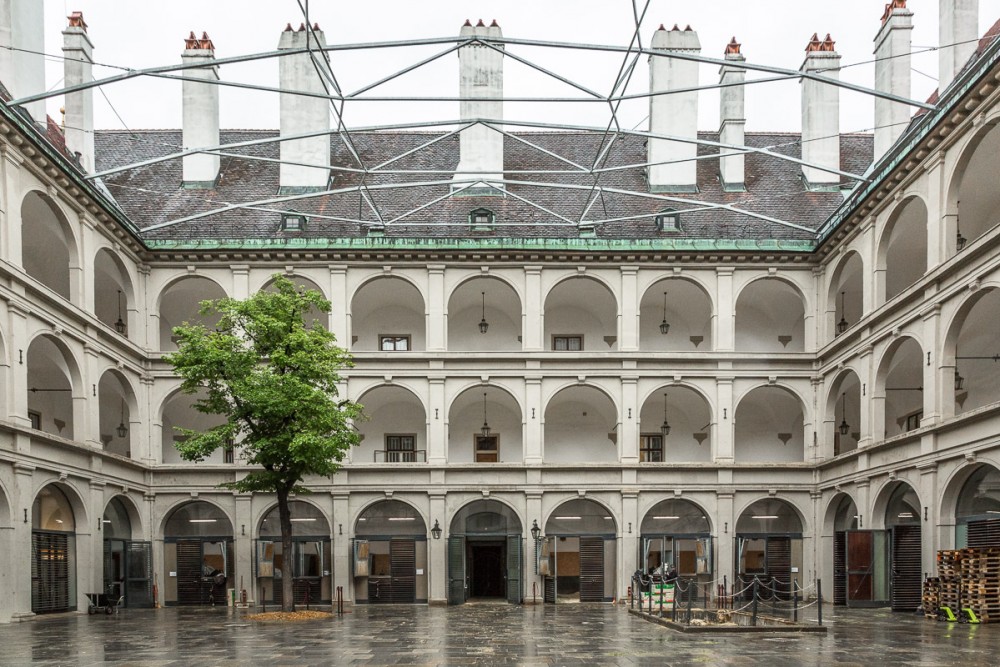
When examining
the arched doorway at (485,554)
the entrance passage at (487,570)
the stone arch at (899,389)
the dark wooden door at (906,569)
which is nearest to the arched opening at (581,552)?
the arched doorway at (485,554)

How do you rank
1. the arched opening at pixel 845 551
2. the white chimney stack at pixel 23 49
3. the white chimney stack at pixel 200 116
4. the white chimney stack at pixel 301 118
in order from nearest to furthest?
1. the white chimney stack at pixel 23 49
2. the arched opening at pixel 845 551
3. the white chimney stack at pixel 301 118
4. the white chimney stack at pixel 200 116

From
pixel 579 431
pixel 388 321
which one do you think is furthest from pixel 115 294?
pixel 579 431

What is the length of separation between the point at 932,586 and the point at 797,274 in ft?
50.2

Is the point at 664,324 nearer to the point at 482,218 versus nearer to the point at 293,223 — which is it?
the point at 482,218

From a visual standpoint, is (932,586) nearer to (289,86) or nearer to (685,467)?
(685,467)

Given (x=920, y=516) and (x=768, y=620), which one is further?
(x=920, y=516)

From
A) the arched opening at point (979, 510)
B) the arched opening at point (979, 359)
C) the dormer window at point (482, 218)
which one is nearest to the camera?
the arched opening at point (979, 510)

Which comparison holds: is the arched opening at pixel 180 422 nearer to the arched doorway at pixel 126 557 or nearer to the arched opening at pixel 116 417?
the arched opening at pixel 116 417

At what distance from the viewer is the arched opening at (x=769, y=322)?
43719mm

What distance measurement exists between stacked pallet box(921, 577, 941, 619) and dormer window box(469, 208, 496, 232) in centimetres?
2059

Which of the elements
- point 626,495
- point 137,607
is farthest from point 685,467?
point 137,607

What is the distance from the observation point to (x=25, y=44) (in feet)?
113

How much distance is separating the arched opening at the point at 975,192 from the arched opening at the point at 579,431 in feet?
52.5

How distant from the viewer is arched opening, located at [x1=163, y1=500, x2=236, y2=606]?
4128 cm
